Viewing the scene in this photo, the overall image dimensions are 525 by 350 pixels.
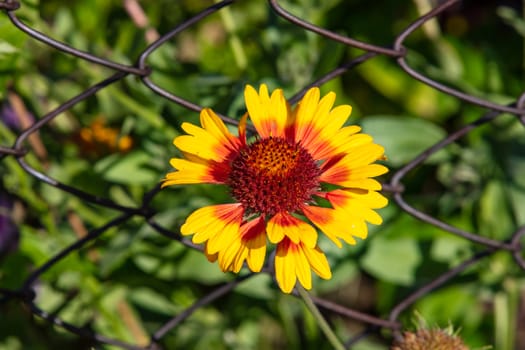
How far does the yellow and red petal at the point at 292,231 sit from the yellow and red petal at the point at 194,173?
0.33ft

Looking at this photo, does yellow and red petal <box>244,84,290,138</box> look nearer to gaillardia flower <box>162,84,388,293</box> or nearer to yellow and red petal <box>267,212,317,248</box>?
gaillardia flower <box>162,84,388,293</box>

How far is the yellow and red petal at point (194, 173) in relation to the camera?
833mm

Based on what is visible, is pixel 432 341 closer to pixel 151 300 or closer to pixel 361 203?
pixel 361 203

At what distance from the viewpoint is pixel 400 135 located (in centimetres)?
145

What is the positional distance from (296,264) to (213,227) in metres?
0.10

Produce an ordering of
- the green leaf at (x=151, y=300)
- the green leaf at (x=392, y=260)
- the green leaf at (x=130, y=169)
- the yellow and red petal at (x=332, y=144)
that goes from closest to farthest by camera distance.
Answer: the yellow and red petal at (x=332, y=144)
the green leaf at (x=130, y=169)
the green leaf at (x=392, y=260)
the green leaf at (x=151, y=300)

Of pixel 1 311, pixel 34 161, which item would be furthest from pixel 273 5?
pixel 1 311

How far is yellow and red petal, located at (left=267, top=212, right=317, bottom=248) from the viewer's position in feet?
2.54

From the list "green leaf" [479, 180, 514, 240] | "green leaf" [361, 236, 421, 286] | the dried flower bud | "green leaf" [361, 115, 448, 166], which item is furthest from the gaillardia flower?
"green leaf" [479, 180, 514, 240]

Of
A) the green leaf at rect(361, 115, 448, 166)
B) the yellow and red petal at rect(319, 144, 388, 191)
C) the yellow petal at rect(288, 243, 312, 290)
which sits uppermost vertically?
the green leaf at rect(361, 115, 448, 166)

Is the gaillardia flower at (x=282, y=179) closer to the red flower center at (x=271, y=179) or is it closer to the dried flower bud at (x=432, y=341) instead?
the red flower center at (x=271, y=179)

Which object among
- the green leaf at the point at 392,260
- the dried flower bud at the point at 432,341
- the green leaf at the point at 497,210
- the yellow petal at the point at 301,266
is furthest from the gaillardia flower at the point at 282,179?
the green leaf at the point at 497,210

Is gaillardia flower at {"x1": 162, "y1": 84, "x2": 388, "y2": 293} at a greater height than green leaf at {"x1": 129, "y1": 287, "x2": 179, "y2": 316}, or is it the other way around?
gaillardia flower at {"x1": 162, "y1": 84, "x2": 388, "y2": 293}

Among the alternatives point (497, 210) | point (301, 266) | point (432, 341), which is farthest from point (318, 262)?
point (497, 210)
